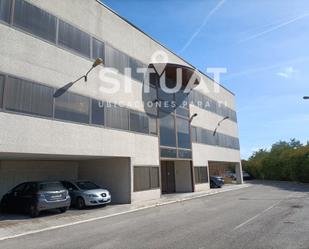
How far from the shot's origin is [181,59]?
28.7 metres

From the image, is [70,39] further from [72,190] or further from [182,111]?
[182,111]

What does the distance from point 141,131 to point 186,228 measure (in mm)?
11249

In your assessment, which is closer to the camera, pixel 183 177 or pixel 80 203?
pixel 80 203

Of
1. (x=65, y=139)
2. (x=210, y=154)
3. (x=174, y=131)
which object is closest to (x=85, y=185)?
(x=65, y=139)

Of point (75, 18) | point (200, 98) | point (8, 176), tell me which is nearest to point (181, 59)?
point (200, 98)

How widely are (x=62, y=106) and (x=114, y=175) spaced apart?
6301 millimetres

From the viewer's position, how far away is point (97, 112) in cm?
1691

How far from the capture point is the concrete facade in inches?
505

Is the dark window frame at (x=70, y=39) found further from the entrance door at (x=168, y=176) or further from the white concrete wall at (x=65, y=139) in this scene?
the entrance door at (x=168, y=176)

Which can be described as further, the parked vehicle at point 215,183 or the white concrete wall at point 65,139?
the parked vehicle at point 215,183

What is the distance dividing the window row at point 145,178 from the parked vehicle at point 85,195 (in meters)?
2.90

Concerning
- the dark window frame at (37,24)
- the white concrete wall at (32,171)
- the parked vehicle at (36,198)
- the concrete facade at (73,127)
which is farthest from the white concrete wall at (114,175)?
the dark window frame at (37,24)

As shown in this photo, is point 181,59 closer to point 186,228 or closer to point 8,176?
point 8,176

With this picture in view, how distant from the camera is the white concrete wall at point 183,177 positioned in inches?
1065
